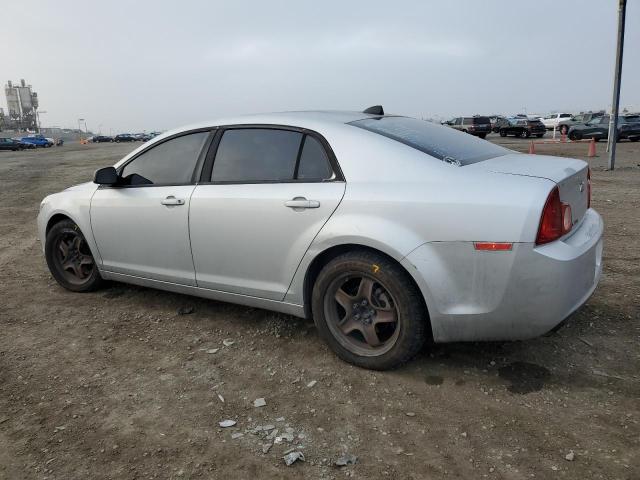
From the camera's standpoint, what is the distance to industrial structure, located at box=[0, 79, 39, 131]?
127062mm

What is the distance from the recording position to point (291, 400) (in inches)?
112

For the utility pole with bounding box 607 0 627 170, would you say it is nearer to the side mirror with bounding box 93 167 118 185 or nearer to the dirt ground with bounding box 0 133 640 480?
the dirt ground with bounding box 0 133 640 480

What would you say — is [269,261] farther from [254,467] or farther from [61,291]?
[61,291]

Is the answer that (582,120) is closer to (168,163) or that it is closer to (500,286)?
(168,163)

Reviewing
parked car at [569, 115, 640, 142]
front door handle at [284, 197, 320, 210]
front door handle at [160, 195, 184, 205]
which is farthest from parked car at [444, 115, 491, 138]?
front door handle at [284, 197, 320, 210]

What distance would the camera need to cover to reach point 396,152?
9.81 feet

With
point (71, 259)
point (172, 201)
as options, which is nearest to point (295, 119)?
point (172, 201)

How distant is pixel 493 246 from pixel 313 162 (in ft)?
4.03

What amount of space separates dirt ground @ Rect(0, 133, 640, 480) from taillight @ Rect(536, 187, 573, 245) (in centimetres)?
87

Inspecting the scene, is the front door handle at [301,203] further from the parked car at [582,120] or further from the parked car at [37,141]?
the parked car at [37,141]

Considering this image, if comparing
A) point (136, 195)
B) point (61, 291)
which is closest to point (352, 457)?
point (136, 195)

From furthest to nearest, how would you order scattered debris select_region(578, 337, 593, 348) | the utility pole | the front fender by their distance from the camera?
1. the utility pole
2. the front fender
3. scattered debris select_region(578, 337, 593, 348)

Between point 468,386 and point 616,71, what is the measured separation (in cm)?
1381

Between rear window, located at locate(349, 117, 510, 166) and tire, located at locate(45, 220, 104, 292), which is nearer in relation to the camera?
rear window, located at locate(349, 117, 510, 166)
